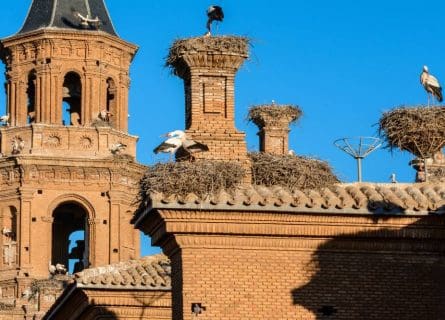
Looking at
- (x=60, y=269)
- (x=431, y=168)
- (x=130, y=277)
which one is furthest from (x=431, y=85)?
(x=60, y=269)

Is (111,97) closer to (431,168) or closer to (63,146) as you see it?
(63,146)

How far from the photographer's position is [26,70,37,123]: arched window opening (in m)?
67.4

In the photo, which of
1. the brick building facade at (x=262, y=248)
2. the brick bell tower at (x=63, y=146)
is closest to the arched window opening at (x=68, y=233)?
the brick bell tower at (x=63, y=146)

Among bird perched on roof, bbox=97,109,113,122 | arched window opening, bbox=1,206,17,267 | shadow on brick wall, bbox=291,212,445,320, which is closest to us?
shadow on brick wall, bbox=291,212,445,320

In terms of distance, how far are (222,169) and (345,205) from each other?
1.79 m

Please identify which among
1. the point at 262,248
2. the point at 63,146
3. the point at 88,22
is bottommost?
the point at 262,248

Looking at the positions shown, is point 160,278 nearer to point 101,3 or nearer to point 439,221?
point 439,221

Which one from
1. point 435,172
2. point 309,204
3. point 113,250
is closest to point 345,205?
point 309,204

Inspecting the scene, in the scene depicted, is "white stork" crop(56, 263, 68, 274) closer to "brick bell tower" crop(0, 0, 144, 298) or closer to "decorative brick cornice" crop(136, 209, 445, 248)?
"brick bell tower" crop(0, 0, 144, 298)

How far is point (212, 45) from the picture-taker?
3023cm

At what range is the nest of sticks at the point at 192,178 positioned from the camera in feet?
92.0

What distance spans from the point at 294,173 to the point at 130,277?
7.11 m

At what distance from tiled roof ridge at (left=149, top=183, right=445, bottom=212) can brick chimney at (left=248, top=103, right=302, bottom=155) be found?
19.3 ft

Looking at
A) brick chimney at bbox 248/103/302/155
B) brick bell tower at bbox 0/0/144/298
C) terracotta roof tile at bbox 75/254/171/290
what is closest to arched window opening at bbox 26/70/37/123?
brick bell tower at bbox 0/0/144/298
